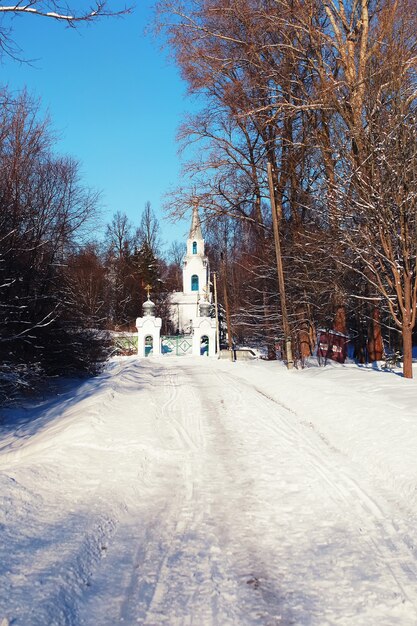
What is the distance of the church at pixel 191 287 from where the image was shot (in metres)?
56.9

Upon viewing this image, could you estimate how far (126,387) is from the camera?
14352mm

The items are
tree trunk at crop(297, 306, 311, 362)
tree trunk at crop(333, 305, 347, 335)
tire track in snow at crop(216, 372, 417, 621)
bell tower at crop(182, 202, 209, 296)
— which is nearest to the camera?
tire track in snow at crop(216, 372, 417, 621)

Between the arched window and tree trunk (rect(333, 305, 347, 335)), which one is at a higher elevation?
the arched window

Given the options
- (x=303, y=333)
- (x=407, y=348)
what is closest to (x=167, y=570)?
(x=407, y=348)

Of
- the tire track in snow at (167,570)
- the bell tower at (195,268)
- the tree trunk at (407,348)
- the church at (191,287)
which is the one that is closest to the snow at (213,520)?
the tire track in snow at (167,570)

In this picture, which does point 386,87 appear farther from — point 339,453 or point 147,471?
point 147,471

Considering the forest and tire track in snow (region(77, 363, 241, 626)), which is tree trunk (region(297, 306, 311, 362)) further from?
tire track in snow (region(77, 363, 241, 626))

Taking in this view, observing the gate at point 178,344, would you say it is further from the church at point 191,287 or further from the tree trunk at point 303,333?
the tree trunk at point 303,333

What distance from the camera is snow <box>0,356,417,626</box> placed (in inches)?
121

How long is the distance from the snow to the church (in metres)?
46.4

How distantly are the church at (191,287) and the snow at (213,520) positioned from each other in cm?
4645

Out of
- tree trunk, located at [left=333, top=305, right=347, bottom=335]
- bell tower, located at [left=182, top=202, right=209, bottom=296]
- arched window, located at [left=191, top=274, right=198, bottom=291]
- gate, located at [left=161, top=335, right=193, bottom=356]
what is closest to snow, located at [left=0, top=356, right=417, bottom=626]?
tree trunk, located at [left=333, top=305, right=347, bottom=335]

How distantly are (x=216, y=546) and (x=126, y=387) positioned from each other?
35.0 feet

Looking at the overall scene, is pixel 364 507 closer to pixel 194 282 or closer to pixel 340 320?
pixel 340 320
